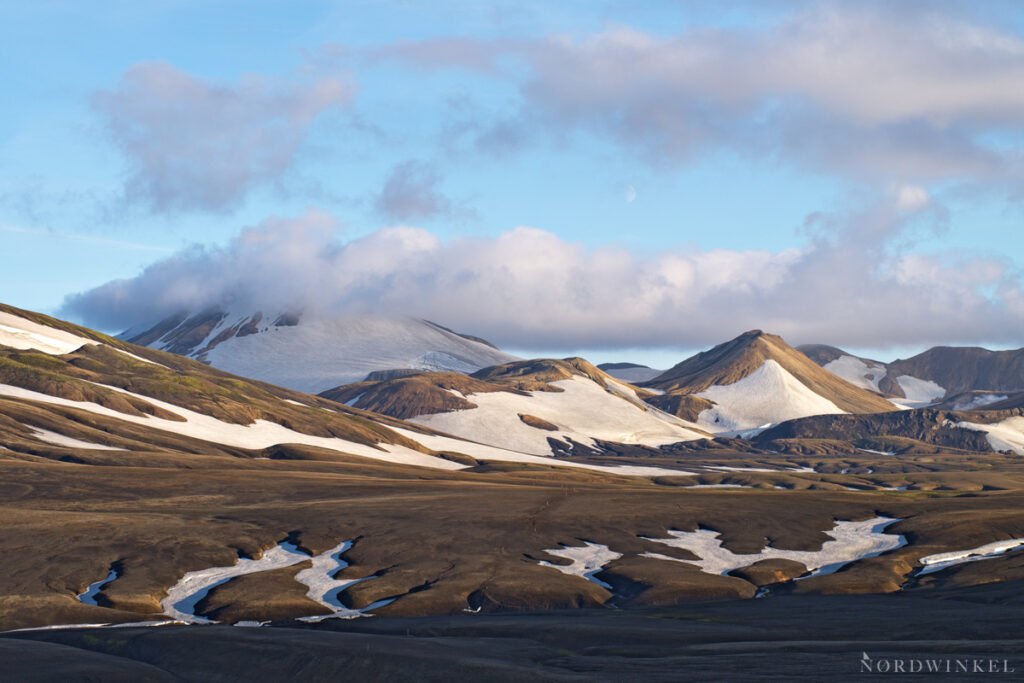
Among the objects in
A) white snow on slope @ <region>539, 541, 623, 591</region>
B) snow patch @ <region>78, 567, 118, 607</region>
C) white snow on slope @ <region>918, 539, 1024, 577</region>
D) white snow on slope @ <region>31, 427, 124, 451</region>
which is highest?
white snow on slope @ <region>31, 427, 124, 451</region>

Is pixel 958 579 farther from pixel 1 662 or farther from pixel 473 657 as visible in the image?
pixel 1 662

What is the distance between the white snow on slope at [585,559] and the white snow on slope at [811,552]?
3.99 metres

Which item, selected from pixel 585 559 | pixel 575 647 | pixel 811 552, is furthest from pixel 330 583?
pixel 811 552

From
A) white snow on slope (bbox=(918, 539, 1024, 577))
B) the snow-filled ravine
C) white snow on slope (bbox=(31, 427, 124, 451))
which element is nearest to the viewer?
the snow-filled ravine

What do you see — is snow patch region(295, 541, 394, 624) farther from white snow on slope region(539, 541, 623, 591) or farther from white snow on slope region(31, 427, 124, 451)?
white snow on slope region(31, 427, 124, 451)

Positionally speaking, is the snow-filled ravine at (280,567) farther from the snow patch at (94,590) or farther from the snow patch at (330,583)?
the snow patch at (94,590)

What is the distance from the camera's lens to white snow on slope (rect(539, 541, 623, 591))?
8444cm

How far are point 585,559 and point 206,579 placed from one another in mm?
32263

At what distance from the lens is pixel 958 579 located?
257ft

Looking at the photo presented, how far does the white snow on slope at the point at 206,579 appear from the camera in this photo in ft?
233

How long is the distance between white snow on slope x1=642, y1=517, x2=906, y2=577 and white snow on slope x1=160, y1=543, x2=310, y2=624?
106 ft

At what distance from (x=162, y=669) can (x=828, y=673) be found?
33628mm

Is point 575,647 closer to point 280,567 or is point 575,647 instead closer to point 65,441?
point 280,567

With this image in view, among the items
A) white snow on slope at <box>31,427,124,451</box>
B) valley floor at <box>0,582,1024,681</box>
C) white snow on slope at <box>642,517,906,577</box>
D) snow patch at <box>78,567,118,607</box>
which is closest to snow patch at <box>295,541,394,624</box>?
valley floor at <box>0,582,1024,681</box>
